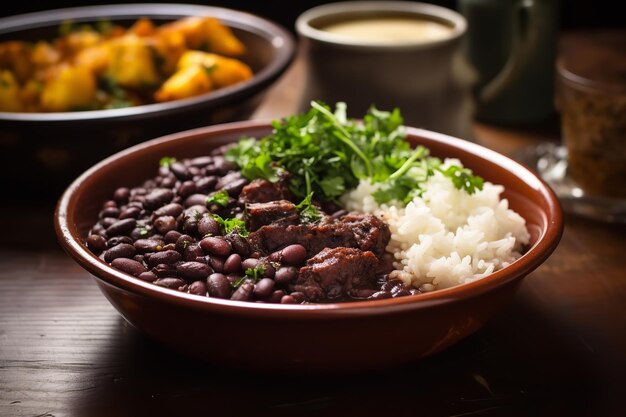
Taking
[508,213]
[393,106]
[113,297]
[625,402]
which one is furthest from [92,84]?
[625,402]

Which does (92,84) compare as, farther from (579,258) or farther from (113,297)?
(579,258)

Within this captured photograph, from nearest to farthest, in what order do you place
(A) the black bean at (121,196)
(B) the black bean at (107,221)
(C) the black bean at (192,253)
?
(C) the black bean at (192,253) < (B) the black bean at (107,221) < (A) the black bean at (121,196)

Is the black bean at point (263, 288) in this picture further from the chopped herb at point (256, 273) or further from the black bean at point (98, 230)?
the black bean at point (98, 230)

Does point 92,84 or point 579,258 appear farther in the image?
point 92,84

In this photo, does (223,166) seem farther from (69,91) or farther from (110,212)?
(69,91)

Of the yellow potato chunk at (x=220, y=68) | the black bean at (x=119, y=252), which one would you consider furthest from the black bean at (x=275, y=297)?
the yellow potato chunk at (x=220, y=68)

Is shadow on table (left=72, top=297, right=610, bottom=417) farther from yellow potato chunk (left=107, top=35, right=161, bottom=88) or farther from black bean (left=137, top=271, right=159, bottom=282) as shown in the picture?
yellow potato chunk (left=107, top=35, right=161, bottom=88)
